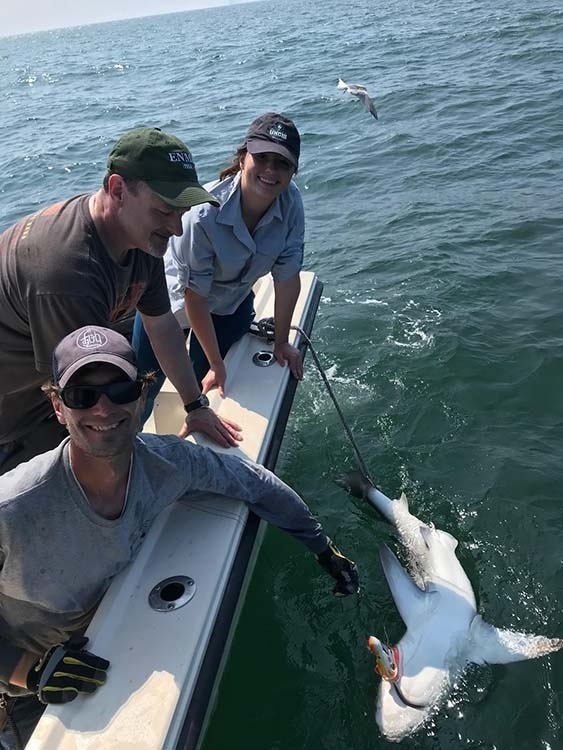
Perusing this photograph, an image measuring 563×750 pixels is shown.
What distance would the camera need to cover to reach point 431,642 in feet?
10.6

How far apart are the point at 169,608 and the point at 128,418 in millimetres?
924

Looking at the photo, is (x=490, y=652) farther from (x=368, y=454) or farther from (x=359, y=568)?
(x=368, y=454)

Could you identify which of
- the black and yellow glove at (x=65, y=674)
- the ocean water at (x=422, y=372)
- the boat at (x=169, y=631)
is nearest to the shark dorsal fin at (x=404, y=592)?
the ocean water at (x=422, y=372)

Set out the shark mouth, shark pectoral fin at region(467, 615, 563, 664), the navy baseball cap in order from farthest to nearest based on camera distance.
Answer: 1. shark pectoral fin at region(467, 615, 563, 664)
2. the navy baseball cap
3. the shark mouth

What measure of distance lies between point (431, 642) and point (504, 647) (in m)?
0.41

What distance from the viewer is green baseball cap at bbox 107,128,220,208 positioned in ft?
7.95

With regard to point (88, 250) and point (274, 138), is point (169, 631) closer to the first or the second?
point (88, 250)

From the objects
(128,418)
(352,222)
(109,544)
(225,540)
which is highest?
(128,418)

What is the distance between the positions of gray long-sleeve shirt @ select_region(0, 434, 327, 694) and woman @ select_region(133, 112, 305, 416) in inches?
46.5

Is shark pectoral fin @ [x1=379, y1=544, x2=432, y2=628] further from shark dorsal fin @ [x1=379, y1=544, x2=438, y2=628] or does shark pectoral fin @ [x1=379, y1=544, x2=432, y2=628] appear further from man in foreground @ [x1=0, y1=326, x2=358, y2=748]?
man in foreground @ [x1=0, y1=326, x2=358, y2=748]

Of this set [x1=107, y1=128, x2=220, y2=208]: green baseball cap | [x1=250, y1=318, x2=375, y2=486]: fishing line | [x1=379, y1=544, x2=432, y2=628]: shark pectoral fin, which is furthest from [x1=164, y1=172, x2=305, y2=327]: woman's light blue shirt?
Answer: [x1=379, y1=544, x2=432, y2=628]: shark pectoral fin

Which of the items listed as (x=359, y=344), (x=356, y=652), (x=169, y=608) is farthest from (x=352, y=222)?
(x=169, y=608)

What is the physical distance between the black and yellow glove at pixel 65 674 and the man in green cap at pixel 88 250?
1115mm

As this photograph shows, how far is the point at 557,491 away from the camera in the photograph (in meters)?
4.40
